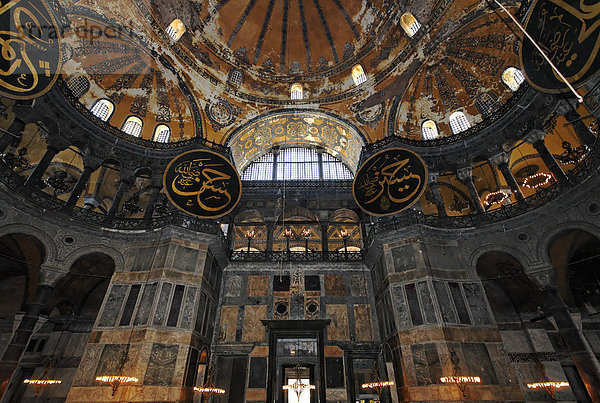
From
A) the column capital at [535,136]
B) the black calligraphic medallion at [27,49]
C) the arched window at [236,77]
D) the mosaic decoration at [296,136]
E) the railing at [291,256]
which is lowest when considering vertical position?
the railing at [291,256]

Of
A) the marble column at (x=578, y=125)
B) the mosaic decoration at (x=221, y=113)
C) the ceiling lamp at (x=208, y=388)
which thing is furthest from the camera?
the mosaic decoration at (x=221, y=113)

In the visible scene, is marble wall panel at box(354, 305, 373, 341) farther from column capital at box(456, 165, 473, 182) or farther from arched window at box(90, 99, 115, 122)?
arched window at box(90, 99, 115, 122)

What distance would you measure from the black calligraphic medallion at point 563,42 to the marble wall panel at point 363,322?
33.2 feet

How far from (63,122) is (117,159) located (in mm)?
2293

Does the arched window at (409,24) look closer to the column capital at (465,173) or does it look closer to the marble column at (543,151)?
the column capital at (465,173)

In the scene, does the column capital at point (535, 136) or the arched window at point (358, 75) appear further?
the arched window at point (358, 75)

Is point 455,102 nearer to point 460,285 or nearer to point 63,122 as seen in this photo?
point 460,285

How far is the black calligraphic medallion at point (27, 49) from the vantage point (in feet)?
29.4

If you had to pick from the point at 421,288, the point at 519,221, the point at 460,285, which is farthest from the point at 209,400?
A: the point at 519,221

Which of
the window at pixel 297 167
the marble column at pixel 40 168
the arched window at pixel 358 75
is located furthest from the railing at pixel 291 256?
the arched window at pixel 358 75

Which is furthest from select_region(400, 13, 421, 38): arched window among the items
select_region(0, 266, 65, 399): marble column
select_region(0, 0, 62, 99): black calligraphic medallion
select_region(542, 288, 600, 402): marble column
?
select_region(0, 266, 65, 399): marble column

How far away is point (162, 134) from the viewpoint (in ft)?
49.7

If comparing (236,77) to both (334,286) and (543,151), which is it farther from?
(543,151)

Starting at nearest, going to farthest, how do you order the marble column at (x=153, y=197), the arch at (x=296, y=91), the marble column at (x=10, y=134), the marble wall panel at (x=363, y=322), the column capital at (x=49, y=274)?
the marble column at (x=10, y=134)
the column capital at (x=49, y=274)
the marble wall panel at (x=363, y=322)
the marble column at (x=153, y=197)
the arch at (x=296, y=91)
